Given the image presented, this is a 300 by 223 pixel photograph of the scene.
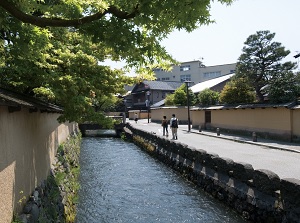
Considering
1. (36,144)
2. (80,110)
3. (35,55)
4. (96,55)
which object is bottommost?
(36,144)

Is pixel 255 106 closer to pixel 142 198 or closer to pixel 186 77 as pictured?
pixel 142 198

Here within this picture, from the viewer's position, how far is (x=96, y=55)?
460 inches

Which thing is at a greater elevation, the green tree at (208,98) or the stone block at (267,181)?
the green tree at (208,98)

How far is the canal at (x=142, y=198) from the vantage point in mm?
10492

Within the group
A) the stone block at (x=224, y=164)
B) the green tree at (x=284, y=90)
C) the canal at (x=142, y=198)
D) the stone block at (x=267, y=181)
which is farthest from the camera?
the green tree at (x=284, y=90)

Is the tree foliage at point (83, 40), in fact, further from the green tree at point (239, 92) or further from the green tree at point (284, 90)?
the green tree at point (239, 92)

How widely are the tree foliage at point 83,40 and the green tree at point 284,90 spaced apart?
50.9 feet

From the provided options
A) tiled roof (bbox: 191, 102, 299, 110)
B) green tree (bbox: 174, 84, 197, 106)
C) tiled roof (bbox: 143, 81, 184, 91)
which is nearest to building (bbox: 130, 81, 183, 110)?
tiled roof (bbox: 143, 81, 184, 91)

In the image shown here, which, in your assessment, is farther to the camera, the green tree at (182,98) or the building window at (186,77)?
the building window at (186,77)

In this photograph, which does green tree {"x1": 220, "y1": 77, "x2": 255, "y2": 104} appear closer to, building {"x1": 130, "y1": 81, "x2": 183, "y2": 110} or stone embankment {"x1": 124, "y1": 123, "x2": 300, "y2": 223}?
stone embankment {"x1": 124, "y1": 123, "x2": 300, "y2": 223}

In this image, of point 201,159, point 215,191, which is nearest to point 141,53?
point 215,191

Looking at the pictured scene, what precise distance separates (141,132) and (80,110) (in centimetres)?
2184

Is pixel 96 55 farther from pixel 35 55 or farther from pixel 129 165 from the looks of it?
pixel 129 165

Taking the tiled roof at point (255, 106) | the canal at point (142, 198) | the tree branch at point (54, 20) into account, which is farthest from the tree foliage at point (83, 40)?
the tiled roof at point (255, 106)
